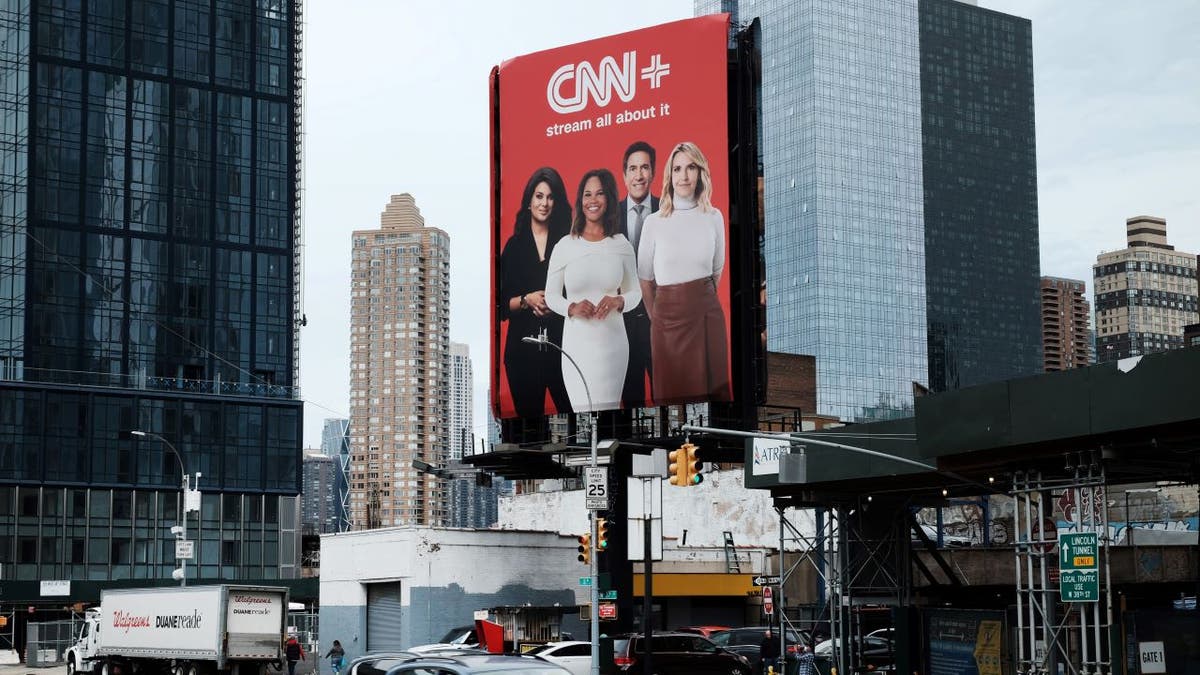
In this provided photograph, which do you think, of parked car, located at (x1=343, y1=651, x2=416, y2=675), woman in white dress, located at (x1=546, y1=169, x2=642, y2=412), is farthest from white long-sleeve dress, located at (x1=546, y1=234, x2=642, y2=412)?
parked car, located at (x1=343, y1=651, x2=416, y2=675)

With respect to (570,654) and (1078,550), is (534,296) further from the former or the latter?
(1078,550)

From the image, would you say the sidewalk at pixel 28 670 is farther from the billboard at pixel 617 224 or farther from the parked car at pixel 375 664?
the parked car at pixel 375 664

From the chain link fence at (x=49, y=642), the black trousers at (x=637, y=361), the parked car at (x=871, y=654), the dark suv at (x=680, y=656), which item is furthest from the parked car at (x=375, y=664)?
the chain link fence at (x=49, y=642)

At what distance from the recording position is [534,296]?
2485 inches

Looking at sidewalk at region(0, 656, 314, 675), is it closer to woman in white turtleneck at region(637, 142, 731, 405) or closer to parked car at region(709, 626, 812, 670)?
parked car at region(709, 626, 812, 670)

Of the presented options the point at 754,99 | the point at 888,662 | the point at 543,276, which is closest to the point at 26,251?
the point at 543,276

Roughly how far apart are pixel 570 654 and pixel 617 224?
21.5 metres

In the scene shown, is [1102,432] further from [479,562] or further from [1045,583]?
[479,562]

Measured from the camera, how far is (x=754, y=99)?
61094 mm

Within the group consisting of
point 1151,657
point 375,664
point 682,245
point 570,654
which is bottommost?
point 570,654

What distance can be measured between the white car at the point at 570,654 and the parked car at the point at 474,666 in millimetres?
22477

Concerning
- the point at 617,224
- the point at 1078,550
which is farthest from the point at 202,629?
the point at 1078,550

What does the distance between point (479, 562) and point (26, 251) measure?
2347 inches

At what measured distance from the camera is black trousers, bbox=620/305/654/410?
60156 mm
